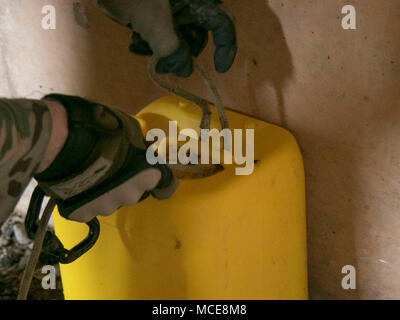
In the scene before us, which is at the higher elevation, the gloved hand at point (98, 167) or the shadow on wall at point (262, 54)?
the shadow on wall at point (262, 54)

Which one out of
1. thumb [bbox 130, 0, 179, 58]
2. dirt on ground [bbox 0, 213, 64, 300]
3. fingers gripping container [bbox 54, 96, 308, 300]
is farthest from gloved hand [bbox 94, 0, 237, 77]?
dirt on ground [bbox 0, 213, 64, 300]

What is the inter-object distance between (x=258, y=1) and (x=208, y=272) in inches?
15.0

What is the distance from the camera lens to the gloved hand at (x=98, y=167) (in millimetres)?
584

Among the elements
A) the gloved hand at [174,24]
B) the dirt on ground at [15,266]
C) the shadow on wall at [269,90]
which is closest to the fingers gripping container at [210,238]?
the shadow on wall at [269,90]

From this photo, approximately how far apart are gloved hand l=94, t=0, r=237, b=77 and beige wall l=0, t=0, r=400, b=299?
94 mm

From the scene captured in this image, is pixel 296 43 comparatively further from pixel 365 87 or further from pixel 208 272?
pixel 208 272

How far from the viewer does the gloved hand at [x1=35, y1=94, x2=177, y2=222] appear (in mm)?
584

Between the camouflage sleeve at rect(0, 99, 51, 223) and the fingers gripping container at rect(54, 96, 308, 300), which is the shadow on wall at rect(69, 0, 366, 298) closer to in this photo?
the fingers gripping container at rect(54, 96, 308, 300)

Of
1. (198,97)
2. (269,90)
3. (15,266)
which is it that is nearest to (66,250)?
(198,97)

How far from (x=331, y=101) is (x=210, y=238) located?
258 millimetres

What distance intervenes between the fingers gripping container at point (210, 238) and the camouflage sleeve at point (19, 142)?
184 millimetres

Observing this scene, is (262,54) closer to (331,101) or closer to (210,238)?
(331,101)

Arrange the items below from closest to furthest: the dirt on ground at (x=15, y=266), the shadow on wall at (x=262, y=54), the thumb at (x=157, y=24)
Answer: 1. the thumb at (x=157, y=24)
2. the shadow on wall at (x=262, y=54)
3. the dirt on ground at (x=15, y=266)

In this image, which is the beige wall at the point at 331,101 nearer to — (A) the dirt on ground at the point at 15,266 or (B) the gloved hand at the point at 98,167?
(B) the gloved hand at the point at 98,167
